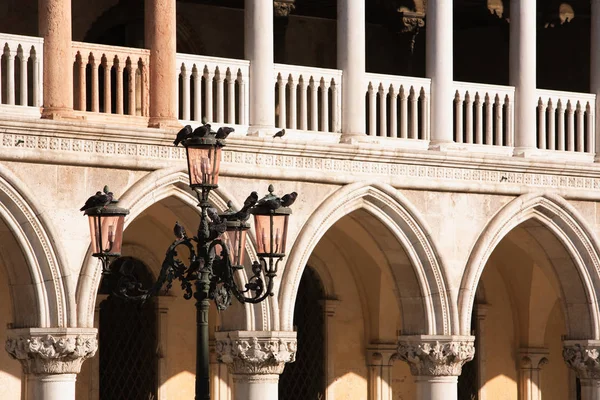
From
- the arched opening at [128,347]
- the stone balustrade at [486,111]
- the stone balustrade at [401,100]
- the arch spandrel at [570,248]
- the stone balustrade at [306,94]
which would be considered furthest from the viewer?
the arched opening at [128,347]

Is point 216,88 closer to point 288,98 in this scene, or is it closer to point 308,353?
point 288,98

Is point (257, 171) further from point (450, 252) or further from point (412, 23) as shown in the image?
point (412, 23)

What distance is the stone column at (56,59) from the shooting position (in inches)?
645

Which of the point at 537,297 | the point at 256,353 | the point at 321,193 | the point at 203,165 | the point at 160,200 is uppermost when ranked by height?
the point at 321,193

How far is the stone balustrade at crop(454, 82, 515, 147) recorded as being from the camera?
62.5 feet

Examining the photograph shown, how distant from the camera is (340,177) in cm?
1794

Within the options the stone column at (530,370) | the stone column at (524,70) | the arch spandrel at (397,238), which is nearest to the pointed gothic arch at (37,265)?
the arch spandrel at (397,238)

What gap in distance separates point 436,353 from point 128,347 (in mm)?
3281

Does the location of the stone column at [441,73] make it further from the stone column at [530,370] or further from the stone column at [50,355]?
→ the stone column at [50,355]

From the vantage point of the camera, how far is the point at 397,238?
1847 centimetres

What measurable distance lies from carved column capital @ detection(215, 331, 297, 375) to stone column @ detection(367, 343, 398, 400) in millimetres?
3295

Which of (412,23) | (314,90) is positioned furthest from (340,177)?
(412,23)

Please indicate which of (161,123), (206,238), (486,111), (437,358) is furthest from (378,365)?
(206,238)

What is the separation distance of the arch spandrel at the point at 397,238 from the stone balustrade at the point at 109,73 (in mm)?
1949
